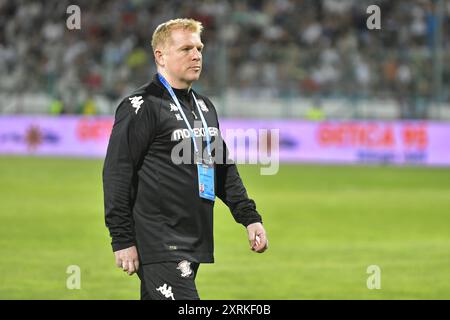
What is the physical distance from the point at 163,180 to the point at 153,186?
7 cm

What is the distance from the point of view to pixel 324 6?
119 ft

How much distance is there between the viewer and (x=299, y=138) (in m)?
31.3

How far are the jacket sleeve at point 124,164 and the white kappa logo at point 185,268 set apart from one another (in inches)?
13.6

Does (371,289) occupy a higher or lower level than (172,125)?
lower

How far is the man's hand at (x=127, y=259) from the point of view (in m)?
6.30

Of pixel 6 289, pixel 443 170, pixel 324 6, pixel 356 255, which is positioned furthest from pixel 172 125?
pixel 324 6

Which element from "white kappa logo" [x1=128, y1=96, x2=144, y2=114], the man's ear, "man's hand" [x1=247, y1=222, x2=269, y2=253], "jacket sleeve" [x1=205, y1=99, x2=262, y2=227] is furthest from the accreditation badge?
the man's ear

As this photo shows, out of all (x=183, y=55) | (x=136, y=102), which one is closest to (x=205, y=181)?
(x=136, y=102)

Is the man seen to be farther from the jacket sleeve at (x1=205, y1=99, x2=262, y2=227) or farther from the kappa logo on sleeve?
the jacket sleeve at (x1=205, y1=99, x2=262, y2=227)

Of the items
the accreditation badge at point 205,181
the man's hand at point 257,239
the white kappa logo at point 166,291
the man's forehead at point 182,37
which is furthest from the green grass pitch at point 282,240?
the man's forehead at point 182,37

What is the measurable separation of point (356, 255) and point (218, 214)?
5826mm

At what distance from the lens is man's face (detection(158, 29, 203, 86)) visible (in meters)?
6.53

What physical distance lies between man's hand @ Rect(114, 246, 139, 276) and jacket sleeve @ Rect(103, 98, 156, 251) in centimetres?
3
